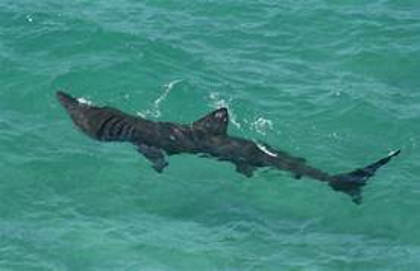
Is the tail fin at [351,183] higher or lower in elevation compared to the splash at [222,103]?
lower

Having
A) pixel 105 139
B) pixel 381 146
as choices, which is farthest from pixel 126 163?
pixel 381 146

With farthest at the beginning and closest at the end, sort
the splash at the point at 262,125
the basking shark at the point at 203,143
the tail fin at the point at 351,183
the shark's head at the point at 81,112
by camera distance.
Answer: the splash at the point at 262,125 → the shark's head at the point at 81,112 → the basking shark at the point at 203,143 → the tail fin at the point at 351,183

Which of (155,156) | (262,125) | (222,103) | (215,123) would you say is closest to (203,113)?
(222,103)

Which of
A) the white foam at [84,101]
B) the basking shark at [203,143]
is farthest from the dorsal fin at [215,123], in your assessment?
the white foam at [84,101]

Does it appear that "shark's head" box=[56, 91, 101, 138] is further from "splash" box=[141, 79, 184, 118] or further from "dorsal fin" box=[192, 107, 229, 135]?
"dorsal fin" box=[192, 107, 229, 135]

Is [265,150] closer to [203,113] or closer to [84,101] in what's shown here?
[203,113]

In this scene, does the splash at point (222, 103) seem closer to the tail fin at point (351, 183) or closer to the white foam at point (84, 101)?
the white foam at point (84, 101)

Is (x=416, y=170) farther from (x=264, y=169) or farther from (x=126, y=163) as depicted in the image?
(x=126, y=163)

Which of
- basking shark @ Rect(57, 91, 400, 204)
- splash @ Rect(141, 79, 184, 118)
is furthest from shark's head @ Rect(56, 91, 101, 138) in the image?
splash @ Rect(141, 79, 184, 118)
